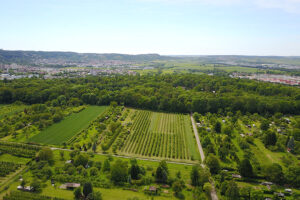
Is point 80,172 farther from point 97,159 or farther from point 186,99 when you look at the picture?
point 186,99

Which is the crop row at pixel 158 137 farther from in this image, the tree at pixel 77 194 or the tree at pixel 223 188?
the tree at pixel 77 194

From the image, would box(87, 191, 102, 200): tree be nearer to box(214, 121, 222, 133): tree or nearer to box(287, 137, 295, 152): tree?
box(214, 121, 222, 133): tree

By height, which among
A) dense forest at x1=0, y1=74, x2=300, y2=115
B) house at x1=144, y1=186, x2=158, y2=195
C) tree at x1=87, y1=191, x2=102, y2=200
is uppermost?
dense forest at x1=0, y1=74, x2=300, y2=115

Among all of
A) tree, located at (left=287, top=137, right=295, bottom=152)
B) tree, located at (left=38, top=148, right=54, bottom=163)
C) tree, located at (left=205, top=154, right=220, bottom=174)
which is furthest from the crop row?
tree, located at (left=287, top=137, right=295, bottom=152)

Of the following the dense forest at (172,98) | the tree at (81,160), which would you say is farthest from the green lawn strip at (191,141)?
the tree at (81,160)

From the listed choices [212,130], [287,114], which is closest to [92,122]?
[212,130]

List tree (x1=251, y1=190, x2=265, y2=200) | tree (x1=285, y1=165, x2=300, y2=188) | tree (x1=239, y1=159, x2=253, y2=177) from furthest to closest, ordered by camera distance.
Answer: tree (x1=239, y1=159, x2=253, y2=177)
tree (x1=285, y1=165, x2=300, y2=188)
tree (x1=251, y1=190, x2=265, y2=200)

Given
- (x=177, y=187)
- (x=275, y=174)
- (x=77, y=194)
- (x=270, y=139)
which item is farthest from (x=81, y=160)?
(x=270, y=139)
